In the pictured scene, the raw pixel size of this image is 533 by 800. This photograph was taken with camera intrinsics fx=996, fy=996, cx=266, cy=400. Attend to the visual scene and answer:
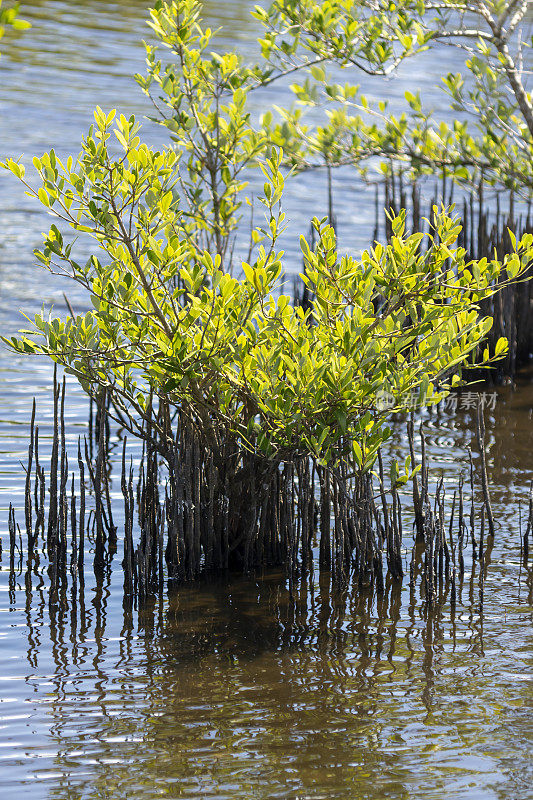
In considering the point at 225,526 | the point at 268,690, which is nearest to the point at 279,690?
the point at 268,690

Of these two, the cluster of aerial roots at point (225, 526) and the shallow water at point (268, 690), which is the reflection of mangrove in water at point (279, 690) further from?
the cluster of aerial roots at point (225, 526)

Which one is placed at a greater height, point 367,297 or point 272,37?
point 272,37

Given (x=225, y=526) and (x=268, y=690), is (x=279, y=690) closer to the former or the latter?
(x=268, y=690)

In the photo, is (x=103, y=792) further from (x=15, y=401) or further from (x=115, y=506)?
A: (x=15, y=401)

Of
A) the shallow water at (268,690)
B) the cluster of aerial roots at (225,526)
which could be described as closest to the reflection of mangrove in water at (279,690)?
the shallow water at (268,690)

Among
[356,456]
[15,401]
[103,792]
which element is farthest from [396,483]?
[15,401]

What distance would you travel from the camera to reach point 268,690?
12.8 feet

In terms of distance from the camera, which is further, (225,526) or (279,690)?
Answer: (225,526)

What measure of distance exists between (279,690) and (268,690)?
0.04 meters

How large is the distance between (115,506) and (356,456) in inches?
71.9

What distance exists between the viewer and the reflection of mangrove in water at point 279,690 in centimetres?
336

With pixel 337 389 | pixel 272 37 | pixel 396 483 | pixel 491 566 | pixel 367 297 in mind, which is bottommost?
pixel 491 566

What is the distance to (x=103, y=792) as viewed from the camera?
3.25 metres

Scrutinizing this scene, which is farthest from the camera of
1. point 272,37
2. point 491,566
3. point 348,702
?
point 272,37
